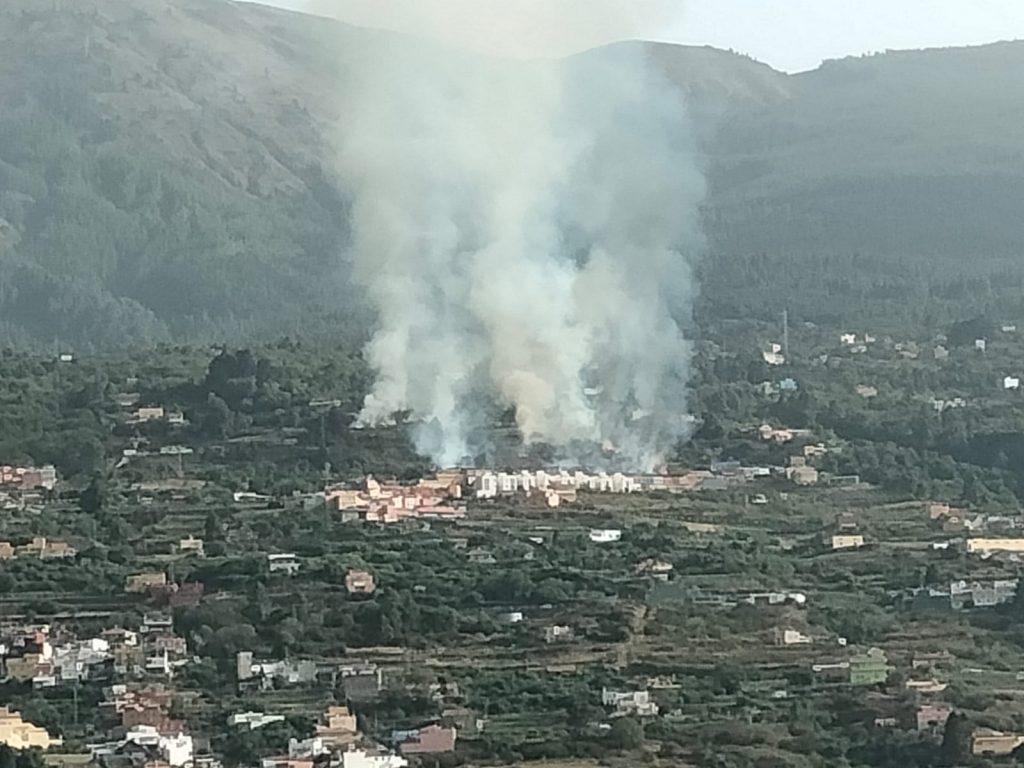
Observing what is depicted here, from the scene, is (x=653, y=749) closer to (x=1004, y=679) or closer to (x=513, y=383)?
(x=1004, y=679)

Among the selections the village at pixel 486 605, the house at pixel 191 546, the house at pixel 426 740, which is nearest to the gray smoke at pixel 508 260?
the village at pixel 486 605

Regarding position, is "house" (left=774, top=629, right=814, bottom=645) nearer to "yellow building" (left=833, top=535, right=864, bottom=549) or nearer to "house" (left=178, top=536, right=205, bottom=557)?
"yellow building" (left=833, top=535, right=864, bottom=549)

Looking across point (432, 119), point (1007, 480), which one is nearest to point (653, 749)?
point (1007, 480)

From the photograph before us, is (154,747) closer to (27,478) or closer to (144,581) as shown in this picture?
(144,581)

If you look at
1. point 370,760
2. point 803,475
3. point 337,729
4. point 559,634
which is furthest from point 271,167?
point 370,760

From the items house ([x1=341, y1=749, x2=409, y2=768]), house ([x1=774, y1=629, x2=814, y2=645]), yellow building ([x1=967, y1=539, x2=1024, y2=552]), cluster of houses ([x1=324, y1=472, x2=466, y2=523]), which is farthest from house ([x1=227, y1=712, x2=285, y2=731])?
yellow building ([x1=967, y1=539, x2=1024, y2=552])

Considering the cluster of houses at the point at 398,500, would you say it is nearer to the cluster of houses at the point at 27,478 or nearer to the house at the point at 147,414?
the cluster of houses at the point at 27,478
